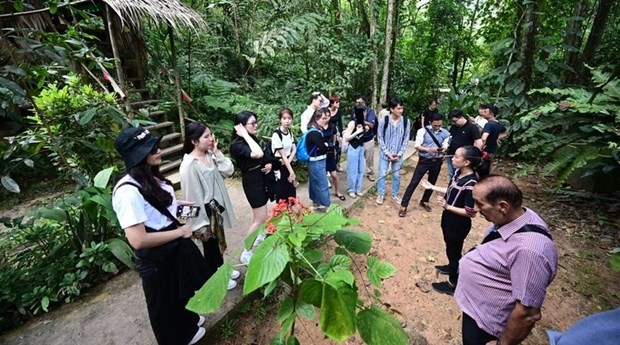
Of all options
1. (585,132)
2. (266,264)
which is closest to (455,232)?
(266,264)

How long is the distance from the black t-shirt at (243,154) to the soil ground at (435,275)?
1.39 metres

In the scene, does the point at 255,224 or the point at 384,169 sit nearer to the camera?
the point at 255,224

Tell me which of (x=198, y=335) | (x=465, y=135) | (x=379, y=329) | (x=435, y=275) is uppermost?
(x=379, y=329)

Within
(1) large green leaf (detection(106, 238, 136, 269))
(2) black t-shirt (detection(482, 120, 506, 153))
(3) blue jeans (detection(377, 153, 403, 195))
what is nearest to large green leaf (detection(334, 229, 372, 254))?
(1) large green leaf (detection(106, 238, 136, 269))

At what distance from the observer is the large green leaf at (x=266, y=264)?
1.00 m

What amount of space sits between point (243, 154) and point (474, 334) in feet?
7.92

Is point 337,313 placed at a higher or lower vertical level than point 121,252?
higher

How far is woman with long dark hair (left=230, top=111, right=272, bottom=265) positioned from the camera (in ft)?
9.52

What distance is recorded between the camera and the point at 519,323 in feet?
4.67

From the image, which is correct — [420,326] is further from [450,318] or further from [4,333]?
[4,333]

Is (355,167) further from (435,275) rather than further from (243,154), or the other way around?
(243,154)

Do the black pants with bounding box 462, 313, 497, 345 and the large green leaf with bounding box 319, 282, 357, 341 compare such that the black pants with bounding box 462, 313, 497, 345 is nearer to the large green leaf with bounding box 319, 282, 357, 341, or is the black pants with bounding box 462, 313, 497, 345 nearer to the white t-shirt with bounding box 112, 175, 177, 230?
the large green leaf with bounding box 319, 282, 357, 341

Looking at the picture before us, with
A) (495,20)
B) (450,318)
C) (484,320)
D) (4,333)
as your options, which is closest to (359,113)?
(450,318)

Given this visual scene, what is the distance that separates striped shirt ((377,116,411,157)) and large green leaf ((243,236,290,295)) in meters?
3.74
